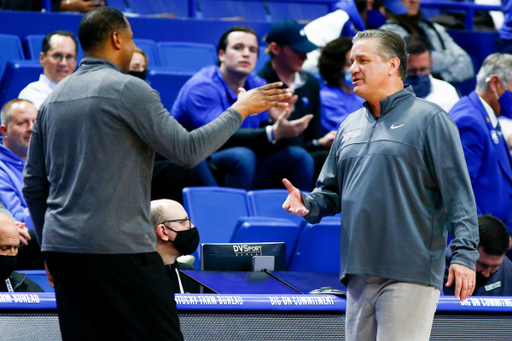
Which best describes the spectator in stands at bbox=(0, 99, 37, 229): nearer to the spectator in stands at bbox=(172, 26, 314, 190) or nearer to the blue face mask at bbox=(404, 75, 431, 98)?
the spectator in stands at bbox=(172, 26, 314, 190)

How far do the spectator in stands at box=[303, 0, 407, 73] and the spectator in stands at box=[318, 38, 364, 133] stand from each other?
0.52m

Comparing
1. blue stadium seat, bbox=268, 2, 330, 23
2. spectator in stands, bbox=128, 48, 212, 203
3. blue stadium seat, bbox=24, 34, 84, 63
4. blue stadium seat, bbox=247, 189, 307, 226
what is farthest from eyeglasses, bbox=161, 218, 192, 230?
blue stadium seat, bbox=268, 2, 330, 23

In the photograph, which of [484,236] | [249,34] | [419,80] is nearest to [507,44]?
[419,80]

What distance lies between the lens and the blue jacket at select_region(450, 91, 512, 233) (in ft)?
12.9

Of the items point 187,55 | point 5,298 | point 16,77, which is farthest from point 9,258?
point 187,55

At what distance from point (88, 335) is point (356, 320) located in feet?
2.87

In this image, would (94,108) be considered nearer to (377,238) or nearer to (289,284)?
(377,238)

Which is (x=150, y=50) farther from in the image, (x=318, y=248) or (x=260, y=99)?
(x=260, y=99)

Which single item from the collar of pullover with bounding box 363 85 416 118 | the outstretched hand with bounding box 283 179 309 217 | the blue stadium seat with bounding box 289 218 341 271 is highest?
the collar of pullover with bounding box 363 85 416 118

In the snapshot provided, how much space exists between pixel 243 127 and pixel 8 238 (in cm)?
214

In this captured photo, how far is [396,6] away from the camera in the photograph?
6102 millimetres

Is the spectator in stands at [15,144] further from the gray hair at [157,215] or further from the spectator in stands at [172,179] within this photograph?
the gray hair at [157,215]

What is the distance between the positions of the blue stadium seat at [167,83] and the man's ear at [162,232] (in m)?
2.53

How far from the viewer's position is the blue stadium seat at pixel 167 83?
551 cm
